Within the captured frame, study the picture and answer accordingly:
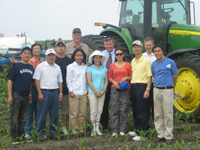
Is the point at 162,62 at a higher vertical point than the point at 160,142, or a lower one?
higher

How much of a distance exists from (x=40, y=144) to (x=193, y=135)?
2.56 m

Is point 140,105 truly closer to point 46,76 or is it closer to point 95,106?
point 95,106

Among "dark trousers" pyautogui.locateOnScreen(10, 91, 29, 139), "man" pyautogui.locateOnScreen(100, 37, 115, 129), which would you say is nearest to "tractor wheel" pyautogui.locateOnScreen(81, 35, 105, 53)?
"man" pyautogui.locateOnScreen(100, 37, 115, 129)

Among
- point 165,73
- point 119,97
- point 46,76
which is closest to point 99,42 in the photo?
point 119,97

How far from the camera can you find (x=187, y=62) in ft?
17.4

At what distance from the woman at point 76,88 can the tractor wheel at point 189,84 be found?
78.0 inches

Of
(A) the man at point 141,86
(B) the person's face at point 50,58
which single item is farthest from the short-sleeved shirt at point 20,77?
(A) the man at point 141,86

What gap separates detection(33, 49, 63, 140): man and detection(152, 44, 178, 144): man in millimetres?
1672

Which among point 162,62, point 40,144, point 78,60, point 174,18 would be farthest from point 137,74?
point 174,18

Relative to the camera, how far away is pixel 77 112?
4777 mm

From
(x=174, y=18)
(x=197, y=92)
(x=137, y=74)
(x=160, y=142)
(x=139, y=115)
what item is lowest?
(x=160, y=142)

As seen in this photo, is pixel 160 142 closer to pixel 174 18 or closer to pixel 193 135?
pixel 193 135

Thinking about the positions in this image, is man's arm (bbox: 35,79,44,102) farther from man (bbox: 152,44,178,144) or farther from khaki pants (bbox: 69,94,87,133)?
man (bbox: 152,44,178,144)

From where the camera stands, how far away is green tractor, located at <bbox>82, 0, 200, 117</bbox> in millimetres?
5301
